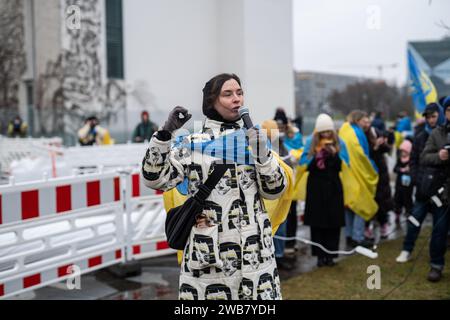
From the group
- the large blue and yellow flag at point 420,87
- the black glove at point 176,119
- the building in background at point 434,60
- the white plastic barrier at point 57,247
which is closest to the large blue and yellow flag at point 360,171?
the large blue and yellow flag at point 420,87

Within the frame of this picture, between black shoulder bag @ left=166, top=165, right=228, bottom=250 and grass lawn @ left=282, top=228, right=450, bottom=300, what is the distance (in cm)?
242

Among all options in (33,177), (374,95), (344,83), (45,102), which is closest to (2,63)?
(45,102)

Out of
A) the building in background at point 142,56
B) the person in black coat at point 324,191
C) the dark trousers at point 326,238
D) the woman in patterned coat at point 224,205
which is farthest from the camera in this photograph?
the building in background at point 142,56

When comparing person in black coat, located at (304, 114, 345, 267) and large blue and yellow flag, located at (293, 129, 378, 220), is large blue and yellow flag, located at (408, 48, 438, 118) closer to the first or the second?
large blue and yellow flag, located at (293, 129, 378, 220)

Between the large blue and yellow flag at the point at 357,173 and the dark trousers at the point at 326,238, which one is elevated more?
the large blue and yellow flag at the point at 357,173

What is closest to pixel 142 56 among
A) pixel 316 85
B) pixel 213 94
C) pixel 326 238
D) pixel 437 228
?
pixel 326 238

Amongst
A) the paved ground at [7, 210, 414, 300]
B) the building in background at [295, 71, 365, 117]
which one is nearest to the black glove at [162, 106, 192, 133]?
the paved ground at [7, 210, 414, 300]

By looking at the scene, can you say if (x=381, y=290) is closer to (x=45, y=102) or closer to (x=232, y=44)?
(x=232, y=44)

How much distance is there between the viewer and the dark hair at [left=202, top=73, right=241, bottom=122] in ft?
8.10

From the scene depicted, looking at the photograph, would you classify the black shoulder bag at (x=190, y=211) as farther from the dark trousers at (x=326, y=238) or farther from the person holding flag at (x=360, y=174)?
the person holding flag at (x=360, y=174)

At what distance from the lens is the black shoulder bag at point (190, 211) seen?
7.80 ft

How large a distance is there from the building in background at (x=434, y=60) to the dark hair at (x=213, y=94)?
5816mm

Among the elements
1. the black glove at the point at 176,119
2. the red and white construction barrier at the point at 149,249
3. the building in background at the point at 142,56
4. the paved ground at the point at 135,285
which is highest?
the building in background at the point at 142,56
